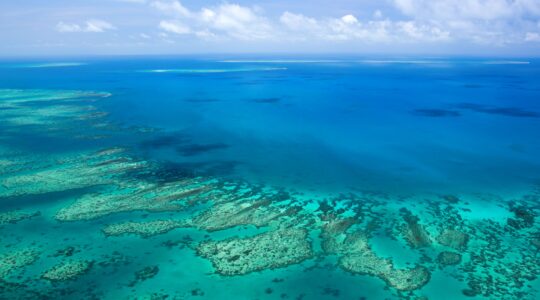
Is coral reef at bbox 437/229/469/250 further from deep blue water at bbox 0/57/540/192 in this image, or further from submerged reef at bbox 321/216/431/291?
deep blue water at bbox 0/57/540/192

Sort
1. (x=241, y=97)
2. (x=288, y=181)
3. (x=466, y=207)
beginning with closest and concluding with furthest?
(x=466, y=207) → (x=288, y=181) → (x=241, y=97)

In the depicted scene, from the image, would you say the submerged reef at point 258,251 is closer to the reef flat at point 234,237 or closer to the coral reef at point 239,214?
the reef flat at point 234,237

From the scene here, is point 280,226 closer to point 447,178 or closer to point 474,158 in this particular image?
point 447,178

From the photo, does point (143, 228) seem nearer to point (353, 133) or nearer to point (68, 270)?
point (68, 270)

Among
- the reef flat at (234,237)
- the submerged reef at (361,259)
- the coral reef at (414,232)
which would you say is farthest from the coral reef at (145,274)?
the coral reef at (414,232)

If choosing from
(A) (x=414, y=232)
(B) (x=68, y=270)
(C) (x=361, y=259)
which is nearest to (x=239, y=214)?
(C) (x=361, y=259)

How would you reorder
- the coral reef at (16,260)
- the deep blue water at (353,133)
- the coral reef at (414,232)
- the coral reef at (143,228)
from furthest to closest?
the deep blue water at (353,133) < the coral reef at (143,228) < the coral reef at (414,232) < the coral reef at (16,260)

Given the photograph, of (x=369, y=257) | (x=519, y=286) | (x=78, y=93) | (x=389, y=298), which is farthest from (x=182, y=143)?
(x=78, y=93)
